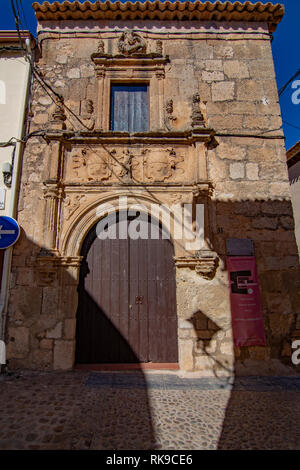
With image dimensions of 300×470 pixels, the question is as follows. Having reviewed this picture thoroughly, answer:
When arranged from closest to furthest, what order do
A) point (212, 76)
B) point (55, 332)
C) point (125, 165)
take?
1. point (55, 332)
2. point (125, 165)
3. point (212, 76)

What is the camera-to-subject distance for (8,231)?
402 cm

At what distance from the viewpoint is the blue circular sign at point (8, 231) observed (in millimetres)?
3974

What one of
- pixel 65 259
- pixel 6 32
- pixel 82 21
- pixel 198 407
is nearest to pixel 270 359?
pixel 198 407

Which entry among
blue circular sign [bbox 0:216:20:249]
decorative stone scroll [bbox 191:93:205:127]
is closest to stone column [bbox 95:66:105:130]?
decorative stone scroll [bbox 191:93:205:127]

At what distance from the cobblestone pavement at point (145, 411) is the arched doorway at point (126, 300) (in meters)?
0.40

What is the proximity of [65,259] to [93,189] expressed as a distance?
4.10 ft

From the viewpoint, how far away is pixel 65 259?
4.00 metres

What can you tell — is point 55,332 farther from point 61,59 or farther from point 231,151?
point 61,59

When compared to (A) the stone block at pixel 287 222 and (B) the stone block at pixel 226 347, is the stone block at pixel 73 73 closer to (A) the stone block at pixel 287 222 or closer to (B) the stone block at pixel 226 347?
(A) the stone block at pixel 287 222

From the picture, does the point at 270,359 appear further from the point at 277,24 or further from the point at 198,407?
the point at 277,24

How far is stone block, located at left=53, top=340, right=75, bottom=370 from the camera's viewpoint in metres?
3.75

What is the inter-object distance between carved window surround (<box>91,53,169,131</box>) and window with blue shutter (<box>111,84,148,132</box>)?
134 mm

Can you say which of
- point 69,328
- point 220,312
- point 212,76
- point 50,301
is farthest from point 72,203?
point 212,76

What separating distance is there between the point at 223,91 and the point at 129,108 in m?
1.79
